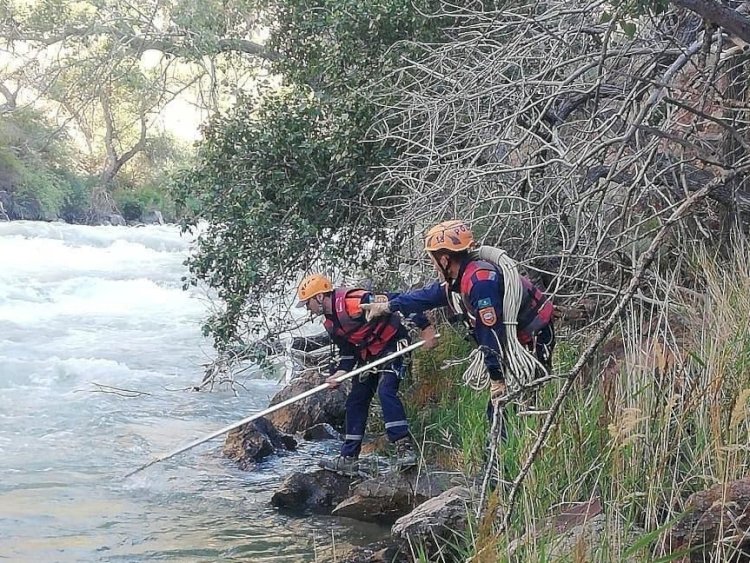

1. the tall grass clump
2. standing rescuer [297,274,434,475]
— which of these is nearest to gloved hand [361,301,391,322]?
standing rescuer [297,274,434,475]

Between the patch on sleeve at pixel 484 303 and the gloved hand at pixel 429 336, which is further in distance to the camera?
the gloved hand at pixel 429 336

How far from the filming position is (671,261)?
5465 mm

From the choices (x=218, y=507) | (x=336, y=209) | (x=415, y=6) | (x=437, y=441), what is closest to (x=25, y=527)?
(x=218, y=507)

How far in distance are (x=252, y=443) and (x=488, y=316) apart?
2961mm

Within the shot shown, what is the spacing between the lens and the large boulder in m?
8.23

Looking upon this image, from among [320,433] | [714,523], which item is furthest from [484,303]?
[320,433]

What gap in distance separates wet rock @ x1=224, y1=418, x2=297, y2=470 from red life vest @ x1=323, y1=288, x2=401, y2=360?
1.40m

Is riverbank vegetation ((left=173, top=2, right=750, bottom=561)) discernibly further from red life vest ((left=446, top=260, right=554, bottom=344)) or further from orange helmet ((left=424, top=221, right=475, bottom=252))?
orange helmet ((left=424, top=221, right=475, bottom=252))

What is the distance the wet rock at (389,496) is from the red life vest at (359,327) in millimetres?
1008

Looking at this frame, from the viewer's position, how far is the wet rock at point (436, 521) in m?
4.59

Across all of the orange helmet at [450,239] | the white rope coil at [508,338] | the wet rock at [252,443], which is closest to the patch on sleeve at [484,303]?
the white rope coil at [508,338]

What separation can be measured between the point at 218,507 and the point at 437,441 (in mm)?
1671

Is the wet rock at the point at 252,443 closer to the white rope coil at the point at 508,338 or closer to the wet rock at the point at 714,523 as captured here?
the white rope coil at the point at 508,338

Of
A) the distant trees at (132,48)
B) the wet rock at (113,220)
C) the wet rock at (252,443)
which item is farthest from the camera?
the wet rock at (113,220)
